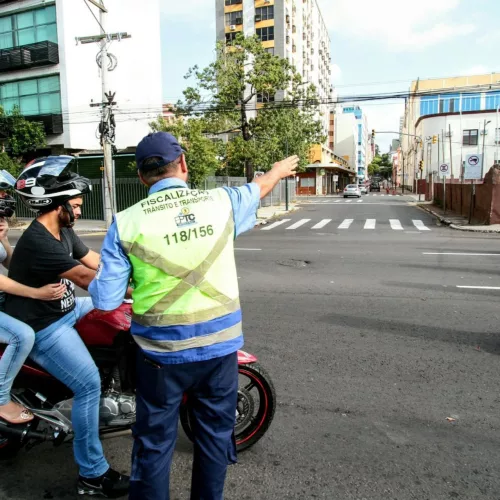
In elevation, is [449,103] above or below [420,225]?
above

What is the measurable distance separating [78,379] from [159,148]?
4.62ft

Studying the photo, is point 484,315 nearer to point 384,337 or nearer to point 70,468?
point 384,337

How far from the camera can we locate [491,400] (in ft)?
12.5

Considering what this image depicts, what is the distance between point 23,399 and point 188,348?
1.56 metres

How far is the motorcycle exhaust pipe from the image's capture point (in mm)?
2809

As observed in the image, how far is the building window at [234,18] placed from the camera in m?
62.5

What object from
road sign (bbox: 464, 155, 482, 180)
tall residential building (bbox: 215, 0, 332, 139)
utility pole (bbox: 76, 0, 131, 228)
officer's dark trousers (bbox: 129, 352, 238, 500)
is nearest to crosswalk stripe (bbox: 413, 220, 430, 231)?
road sign (bbox: 464, 155, 482, 180)

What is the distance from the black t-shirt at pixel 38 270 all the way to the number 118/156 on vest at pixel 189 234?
0.86m

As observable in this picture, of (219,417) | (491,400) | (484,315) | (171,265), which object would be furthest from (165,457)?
(484,315)

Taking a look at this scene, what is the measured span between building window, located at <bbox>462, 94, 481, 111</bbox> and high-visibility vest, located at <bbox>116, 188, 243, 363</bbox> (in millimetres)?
78128

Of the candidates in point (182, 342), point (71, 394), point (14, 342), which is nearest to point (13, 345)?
point (14, 342)

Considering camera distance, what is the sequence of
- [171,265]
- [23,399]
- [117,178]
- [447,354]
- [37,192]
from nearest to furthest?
1. [171,265]
2. [37,192]
3. [23,399]
4. [447,354]
5. [117,178]

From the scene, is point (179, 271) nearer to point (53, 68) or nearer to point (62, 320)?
point (62, 320)

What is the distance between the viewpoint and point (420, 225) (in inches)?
817
